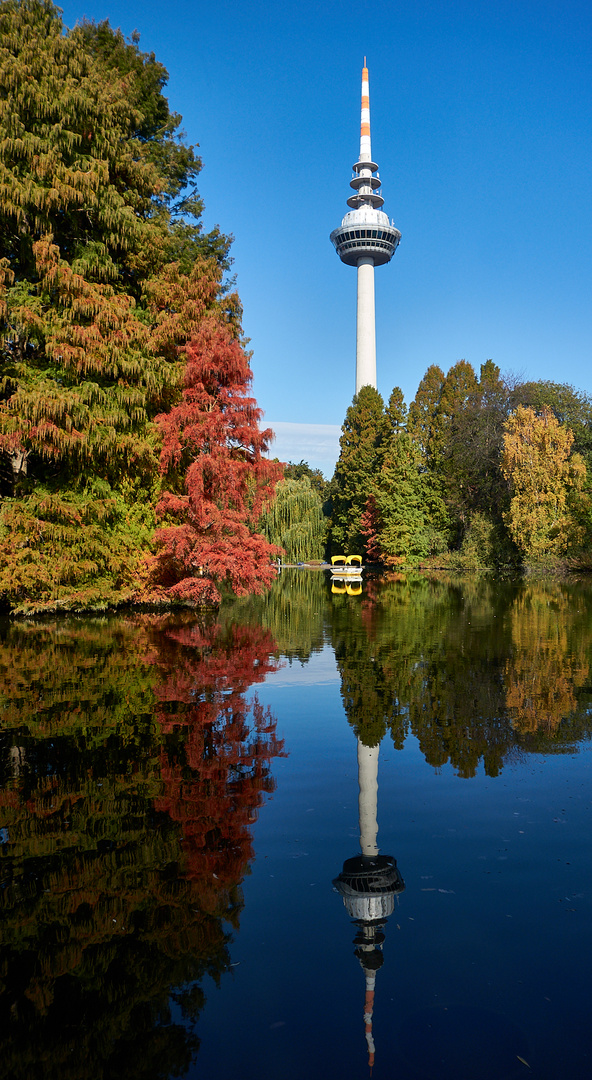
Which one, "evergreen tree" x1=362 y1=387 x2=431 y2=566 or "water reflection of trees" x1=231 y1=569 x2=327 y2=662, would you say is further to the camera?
"evergreen tree" x1=362 y1=387 x2=431 y2=566

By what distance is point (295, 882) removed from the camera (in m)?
4.36

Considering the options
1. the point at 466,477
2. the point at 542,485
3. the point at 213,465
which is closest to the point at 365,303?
the point at 466,477

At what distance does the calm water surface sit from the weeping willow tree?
131 ft

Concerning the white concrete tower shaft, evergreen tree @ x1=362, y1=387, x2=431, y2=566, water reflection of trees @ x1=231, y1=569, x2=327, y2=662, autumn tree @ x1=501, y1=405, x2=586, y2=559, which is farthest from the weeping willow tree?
the white concrete tower shaft

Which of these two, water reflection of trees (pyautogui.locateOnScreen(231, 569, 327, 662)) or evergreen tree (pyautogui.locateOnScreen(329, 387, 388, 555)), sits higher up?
evergreen tree (pyautogui.locateOnScreen(329, 387, 388, 555))

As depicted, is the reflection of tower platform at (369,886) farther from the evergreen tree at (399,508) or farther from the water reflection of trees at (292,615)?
the evergreen tree at (399,508)

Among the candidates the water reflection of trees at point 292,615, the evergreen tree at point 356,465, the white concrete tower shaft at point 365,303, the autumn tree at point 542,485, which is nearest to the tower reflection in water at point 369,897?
the water reflection of trees at point 292,615

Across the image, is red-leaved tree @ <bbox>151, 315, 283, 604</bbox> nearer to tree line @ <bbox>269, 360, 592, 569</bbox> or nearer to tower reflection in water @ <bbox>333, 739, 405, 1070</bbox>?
tower reflection in water @ <bbox>333, 739, 405, 1070</bbox>

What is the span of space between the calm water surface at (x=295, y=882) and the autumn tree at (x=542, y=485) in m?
32.6

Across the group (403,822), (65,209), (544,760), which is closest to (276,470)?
(65,209)

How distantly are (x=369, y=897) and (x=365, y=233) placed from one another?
81.8 meters

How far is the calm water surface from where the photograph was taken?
3076mm

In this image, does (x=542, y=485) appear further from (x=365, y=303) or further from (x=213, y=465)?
(x=365, y=303)

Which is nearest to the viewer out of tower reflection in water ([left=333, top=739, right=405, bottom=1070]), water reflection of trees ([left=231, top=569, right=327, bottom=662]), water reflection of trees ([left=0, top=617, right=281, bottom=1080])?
water reflection of trees ([left=0, top=617, right=281, bottom=1080])
